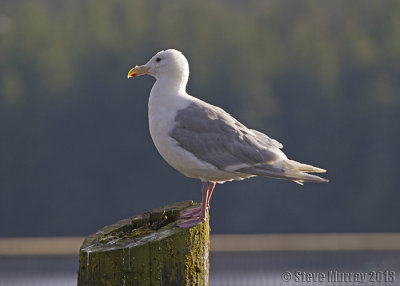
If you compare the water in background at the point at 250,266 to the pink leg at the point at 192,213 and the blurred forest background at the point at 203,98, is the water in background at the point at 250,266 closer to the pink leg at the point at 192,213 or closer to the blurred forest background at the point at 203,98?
the pink leg at the point at 192,213

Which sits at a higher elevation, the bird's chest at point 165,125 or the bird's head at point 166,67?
the bird's head at point 166,67

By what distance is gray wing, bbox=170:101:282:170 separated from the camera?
6102 mm

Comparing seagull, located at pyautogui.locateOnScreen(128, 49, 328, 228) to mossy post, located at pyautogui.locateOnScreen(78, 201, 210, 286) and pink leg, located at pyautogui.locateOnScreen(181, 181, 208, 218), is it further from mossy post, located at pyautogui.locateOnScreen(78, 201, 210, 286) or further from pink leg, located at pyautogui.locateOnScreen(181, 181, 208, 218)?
mossy post, located at pyautogui.locateOnScreen(78, 201, 210, 286)

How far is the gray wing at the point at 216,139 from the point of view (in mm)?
6102

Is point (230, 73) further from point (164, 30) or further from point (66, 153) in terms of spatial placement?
point (66, 153)

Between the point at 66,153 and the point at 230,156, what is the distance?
4217 centimetres

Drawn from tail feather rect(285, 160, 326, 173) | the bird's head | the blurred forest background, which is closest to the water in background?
the bird's head

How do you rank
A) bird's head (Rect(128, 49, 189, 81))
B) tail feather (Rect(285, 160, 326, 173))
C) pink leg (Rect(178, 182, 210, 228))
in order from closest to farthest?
pink leg (Rect(178, 182, 210, 228)) → tail feather (Rect(285, 160, 326, 173)) → bird's head (Rect(128, 49, 189, 81))

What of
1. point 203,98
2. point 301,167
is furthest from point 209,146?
point 203,98

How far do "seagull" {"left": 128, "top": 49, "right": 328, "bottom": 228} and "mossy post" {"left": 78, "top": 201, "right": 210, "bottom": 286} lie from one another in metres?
0.89

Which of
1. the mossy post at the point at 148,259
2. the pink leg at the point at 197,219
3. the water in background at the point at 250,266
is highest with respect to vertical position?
the water in background at the point at 250,266

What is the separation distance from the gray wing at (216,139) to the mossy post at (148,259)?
0.95 metres

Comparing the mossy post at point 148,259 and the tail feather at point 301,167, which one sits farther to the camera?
the tail feather at point 301,167

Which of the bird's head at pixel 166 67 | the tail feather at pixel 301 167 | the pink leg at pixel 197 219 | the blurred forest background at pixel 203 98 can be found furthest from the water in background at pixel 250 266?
the blurred forest background at pixel 203 98
